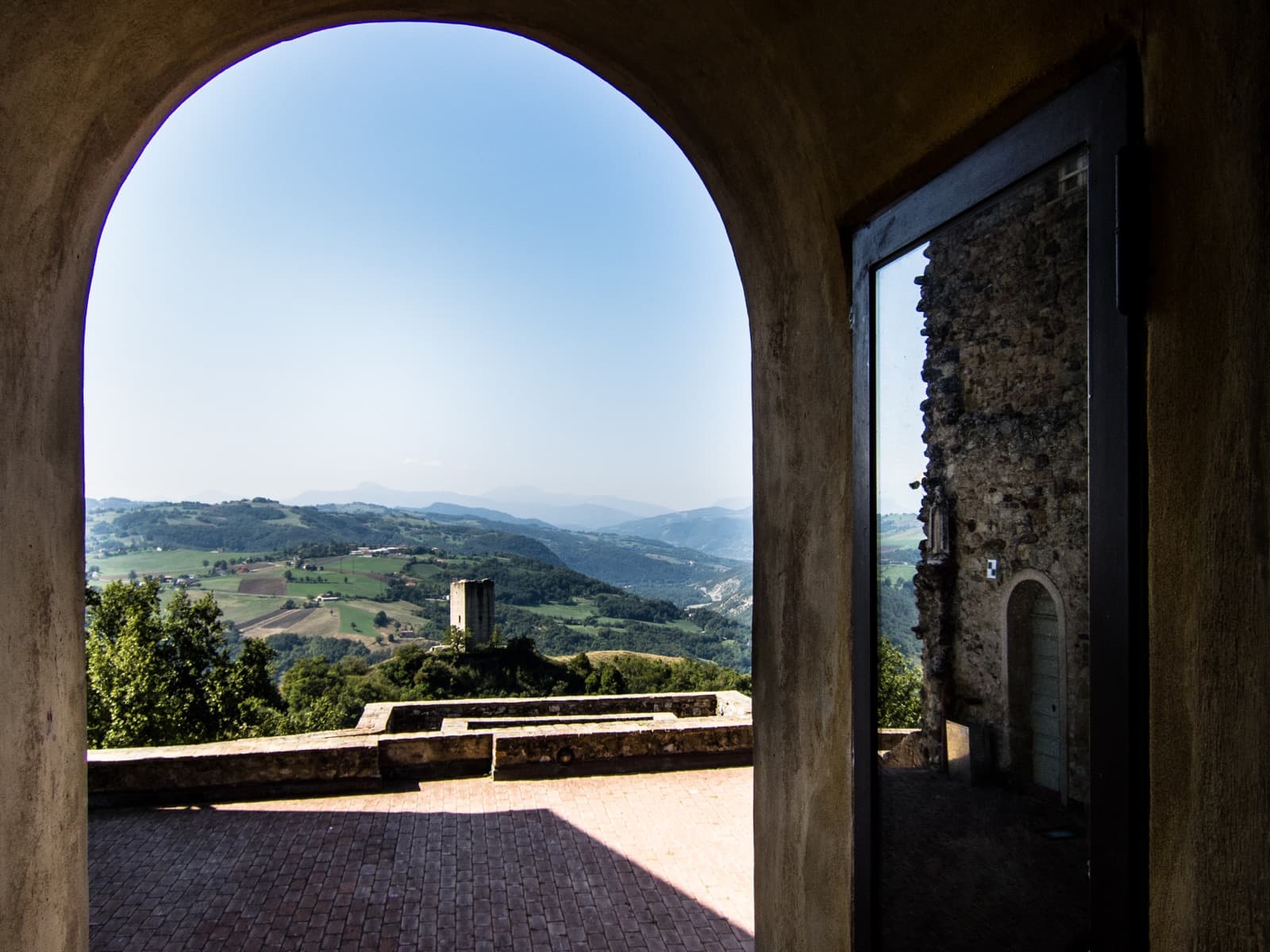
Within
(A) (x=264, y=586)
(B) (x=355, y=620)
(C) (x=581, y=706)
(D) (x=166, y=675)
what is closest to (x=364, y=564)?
(A) (x=264, y=586)

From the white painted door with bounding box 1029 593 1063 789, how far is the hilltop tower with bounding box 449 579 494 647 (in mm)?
35041

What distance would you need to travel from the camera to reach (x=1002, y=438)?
1.78 m

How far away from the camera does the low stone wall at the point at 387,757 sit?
709 cm

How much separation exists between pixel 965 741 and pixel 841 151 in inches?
66.6

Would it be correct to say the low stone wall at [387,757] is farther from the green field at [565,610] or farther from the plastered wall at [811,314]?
the green field at [565,610]

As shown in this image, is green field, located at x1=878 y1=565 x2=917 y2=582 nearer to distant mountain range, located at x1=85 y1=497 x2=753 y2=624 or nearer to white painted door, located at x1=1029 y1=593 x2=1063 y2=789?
white painted door, located at x1=1029 y1=593 x2=1063 y2=789

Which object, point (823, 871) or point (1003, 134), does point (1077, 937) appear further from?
point (1003, 134)

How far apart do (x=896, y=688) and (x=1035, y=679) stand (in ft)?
2.03

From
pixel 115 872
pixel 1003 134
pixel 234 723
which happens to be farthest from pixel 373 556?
pixel 1003 134

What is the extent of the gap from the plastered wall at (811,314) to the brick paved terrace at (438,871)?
8.63 ft

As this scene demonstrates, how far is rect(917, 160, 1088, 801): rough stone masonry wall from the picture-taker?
1.52 meters

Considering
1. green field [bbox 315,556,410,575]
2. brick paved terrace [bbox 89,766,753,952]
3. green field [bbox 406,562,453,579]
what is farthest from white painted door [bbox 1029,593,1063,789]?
green field [bbox 315,556,410,575]

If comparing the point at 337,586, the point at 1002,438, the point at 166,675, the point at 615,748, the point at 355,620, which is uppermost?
the point at 1002,438

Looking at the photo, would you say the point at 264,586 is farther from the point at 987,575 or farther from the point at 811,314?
the point at 987,575
